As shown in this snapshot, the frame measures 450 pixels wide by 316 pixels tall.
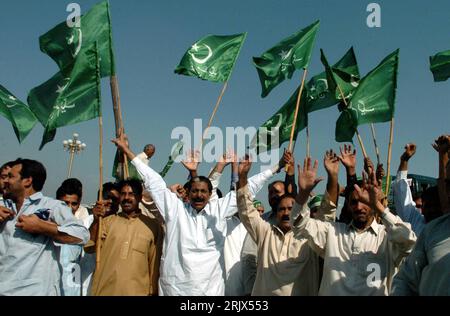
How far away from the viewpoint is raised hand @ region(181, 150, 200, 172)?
589 cm

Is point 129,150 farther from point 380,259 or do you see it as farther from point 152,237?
point 380,259

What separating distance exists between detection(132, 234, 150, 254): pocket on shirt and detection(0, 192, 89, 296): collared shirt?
105 centimetres

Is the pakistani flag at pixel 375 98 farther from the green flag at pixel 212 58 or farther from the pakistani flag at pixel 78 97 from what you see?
the pakistani flag at pixel 78 97

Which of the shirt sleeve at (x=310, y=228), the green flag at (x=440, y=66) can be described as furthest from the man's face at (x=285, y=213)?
the green flag at (x=440, y=66)

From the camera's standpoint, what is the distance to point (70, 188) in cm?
572

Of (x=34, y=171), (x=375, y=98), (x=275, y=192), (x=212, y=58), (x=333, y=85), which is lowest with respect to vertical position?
(x=275, y=192)

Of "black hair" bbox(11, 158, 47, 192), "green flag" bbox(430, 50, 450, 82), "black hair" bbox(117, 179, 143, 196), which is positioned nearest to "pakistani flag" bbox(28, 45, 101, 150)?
"black hair" bbox(117, 179, 143, 196)

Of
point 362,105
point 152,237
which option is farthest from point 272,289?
point 362,105

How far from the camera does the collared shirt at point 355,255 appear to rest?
411 centimetres

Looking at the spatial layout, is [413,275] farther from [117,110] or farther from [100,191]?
[117,110]

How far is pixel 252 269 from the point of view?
19.2 feet

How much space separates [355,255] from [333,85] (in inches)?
135

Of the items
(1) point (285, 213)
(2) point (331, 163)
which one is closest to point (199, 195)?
(1) point (285, 213)

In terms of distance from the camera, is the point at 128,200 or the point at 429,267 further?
the point at 128,200
